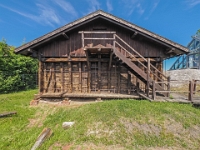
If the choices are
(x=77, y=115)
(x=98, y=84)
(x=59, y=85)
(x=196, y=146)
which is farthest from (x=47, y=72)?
(x=196, y=146)

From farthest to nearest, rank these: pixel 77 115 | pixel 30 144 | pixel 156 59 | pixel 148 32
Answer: pixel 156 59
pixel 148 32
pixel 77 115
pixel 30 144

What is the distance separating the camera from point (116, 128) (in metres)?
4.95

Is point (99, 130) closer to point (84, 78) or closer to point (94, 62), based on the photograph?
point (84, 78)

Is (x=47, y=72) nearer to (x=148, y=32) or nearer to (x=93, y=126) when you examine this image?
(x=93, y=126)

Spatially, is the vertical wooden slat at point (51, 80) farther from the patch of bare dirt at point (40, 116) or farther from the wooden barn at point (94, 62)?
the patch of bare dirt at point (40, 116)

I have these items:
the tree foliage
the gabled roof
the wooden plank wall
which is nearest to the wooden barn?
the wooden plank wall

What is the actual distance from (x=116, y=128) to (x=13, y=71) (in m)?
16.8

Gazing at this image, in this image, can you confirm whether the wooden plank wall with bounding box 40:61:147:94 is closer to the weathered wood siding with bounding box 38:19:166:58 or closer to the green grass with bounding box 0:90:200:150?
the weathered wood siding with bounding box 38:19:166:58

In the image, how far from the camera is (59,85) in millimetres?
9453

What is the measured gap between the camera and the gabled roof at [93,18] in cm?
834

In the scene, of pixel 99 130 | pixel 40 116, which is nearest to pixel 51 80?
pixel 40 116

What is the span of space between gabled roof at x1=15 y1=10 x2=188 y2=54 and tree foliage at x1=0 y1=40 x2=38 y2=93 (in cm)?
913

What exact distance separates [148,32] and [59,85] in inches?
306

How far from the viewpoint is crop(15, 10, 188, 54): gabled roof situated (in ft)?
27.3
